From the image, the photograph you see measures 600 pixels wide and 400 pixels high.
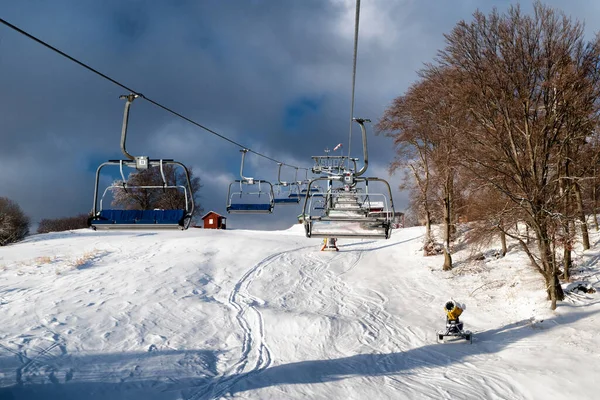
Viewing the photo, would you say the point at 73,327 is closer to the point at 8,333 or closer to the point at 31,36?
the point at 8,333

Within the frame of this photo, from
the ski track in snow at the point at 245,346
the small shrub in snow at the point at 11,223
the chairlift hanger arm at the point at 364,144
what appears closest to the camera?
the ski track in snow at the point at 245,346

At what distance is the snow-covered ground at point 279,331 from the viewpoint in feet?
31.3

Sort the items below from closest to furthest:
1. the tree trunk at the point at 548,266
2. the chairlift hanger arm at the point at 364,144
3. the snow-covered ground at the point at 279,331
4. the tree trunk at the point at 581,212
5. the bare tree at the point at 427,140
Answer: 1. the snow-covered ground at the point at 279,331
2. the chairlift hanger arm at the point at 364,144
3. the tree trunk at the point at 548,266
4. the tree trunk at the point at 581,212
5. the bare tree at the point at 427,140

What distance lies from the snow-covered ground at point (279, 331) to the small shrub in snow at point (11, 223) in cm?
1500

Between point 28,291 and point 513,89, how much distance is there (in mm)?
17955

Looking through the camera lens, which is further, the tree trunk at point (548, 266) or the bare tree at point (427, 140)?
the bare tree at point (427, 140)

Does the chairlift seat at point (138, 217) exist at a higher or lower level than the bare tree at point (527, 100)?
lower

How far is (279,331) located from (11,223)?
115ft

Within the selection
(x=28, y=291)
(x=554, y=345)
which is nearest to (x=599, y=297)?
(x=554, y=345)

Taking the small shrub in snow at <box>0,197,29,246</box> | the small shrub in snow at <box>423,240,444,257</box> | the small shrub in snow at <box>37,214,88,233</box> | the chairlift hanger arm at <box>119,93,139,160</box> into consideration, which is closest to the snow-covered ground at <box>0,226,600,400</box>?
the small shrub in snow at <box>423,240,444,257</box>

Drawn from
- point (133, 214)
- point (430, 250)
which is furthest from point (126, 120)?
point (430, 250)

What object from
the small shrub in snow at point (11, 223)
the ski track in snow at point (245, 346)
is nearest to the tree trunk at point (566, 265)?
the ski track in snow at point (245, 346)

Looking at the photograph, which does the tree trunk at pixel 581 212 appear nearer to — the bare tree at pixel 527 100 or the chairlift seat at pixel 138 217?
the bare tree at pixel 527 100

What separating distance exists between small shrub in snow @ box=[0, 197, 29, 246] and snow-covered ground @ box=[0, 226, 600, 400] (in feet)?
49.2
